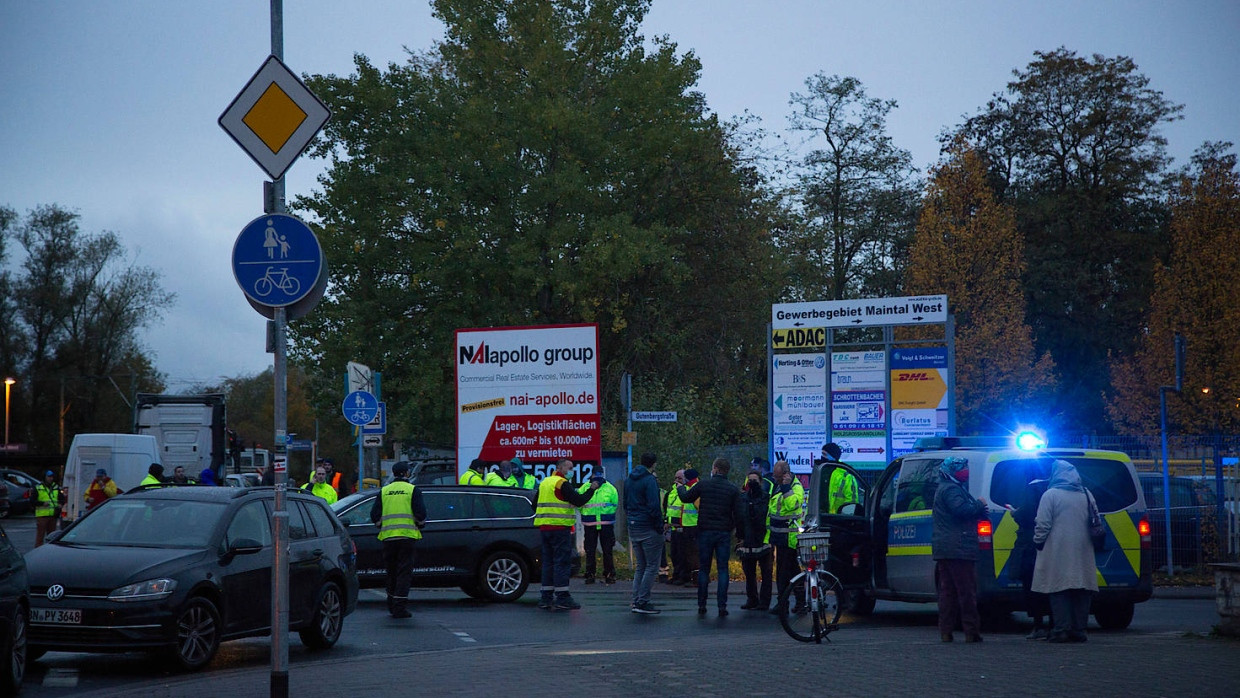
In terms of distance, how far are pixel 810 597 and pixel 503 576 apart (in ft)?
22.9

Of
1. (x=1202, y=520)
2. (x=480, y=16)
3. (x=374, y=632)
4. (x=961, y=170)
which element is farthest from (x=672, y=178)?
(x=374, y=632)

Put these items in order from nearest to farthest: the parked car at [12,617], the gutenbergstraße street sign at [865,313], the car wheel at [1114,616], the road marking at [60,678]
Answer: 1. the parked car at [12,617]
2. the road marking at [60,678]
3. the car wheel at [1114,616]
4. the gutenbergstraße street sign at [865,313]

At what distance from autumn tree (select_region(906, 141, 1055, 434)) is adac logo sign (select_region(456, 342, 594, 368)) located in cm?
2627

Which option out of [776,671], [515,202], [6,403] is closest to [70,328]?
[6,403]

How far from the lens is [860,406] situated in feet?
82.2

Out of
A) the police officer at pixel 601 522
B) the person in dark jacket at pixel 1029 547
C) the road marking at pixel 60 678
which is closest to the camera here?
the road marking at pixel 60 678

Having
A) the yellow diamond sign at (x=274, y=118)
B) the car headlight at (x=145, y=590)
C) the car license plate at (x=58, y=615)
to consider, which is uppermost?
the yellow diamond sign at (x=274, y=118)

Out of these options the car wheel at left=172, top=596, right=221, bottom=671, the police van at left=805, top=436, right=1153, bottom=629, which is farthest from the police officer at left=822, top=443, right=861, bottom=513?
the car wheel at left=172, top=596, right=221, bottom=671

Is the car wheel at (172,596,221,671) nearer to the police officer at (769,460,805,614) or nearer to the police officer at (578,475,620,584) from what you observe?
the police officer at (769,460,805,614)

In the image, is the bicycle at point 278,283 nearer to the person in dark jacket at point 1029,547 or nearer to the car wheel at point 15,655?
the car wheel at point 15,655

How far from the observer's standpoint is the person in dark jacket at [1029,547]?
1373 centimetres

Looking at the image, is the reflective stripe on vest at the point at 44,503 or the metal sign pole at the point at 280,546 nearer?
the metal sign pole at the point at 280,546

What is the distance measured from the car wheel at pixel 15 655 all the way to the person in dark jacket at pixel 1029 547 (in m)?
9.36

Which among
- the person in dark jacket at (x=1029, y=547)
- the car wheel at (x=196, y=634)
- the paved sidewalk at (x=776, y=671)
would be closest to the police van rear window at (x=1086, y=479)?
the person in dark jacket at (x=1029, y=547)
